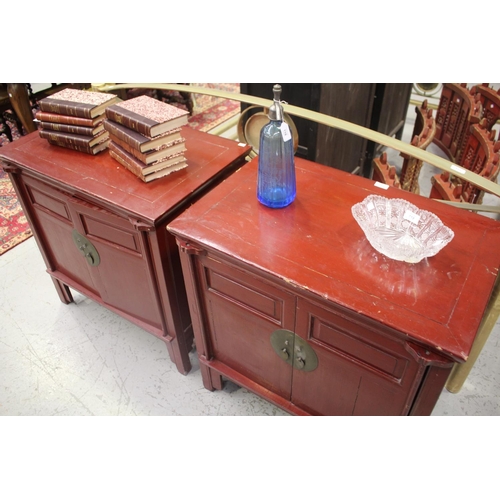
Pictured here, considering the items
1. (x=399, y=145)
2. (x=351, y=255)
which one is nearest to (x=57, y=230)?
(x=351, y=255)

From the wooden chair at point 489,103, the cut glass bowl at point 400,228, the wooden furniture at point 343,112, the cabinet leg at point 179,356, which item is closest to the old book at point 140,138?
the cut glass bowl at point 400,228

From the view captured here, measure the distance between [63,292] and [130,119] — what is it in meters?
1.17

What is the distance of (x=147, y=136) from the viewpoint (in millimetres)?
1484

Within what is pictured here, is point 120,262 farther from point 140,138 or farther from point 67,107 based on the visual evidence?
point 67,107

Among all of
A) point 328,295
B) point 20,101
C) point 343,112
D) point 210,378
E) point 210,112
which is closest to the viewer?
point 328,295

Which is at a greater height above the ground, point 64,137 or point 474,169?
point 64,137

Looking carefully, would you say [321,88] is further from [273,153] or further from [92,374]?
[92,374]

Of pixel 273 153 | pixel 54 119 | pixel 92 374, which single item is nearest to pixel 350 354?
pixel 273 153

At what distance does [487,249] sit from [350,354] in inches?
18.7

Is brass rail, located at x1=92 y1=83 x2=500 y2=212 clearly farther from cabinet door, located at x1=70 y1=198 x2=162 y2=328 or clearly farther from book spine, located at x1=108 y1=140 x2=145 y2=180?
cabinet door, located at x1=70 y1=198 x2=162 y2=328

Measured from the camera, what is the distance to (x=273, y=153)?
128 cm

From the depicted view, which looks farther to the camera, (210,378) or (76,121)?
(210,378)

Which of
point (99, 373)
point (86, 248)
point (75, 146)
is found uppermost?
Result: point (75, 146)

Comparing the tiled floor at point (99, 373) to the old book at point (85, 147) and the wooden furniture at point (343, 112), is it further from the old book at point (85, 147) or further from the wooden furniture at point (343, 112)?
the wooden furniture at point (343, 112)
